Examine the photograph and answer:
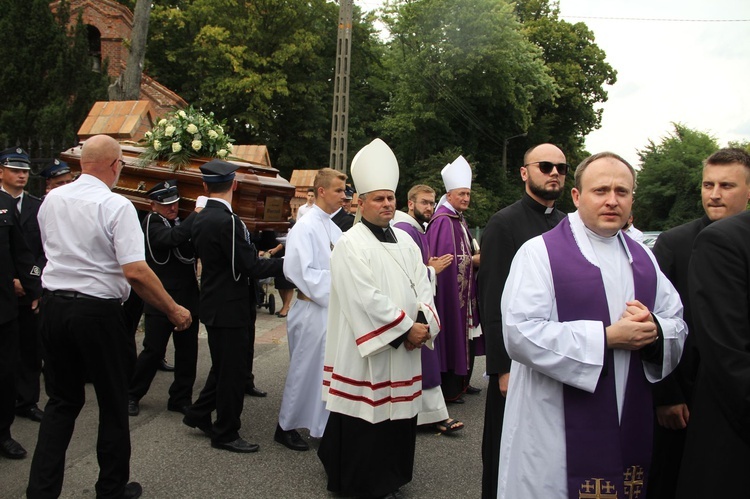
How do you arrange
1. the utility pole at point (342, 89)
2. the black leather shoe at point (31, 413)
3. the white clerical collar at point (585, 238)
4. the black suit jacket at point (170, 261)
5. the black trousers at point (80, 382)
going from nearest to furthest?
the white clerical collar at point (585, 238)
the black trousers at point (80, 382)
the black leather shoe at point (31, 413)
the black suit jacket at point (170, 261)
the utility pole at point (342, 89)

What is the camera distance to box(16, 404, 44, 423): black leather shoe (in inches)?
207

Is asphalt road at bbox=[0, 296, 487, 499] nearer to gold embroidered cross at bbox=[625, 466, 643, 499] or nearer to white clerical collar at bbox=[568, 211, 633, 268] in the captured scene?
gold embroidered cross at bbox=[625, 466, 643, 499]

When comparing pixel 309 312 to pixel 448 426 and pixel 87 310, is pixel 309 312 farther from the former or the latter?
pixel 87 310

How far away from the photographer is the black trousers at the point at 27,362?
5309mm

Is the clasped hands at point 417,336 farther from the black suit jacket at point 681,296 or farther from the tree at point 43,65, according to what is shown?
the tree at point 43,65

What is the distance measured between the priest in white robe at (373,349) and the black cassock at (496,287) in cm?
52

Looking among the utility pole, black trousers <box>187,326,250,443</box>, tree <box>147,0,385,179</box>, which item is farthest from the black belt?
tree <box>147,0,385,179</box>

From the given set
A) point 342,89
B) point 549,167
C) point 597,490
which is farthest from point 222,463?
point 342,89

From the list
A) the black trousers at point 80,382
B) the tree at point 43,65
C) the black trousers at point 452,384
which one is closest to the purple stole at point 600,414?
the black trousers at point 80,382

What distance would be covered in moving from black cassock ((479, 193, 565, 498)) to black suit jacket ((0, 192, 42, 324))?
10.7 feet

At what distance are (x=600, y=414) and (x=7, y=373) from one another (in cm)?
389

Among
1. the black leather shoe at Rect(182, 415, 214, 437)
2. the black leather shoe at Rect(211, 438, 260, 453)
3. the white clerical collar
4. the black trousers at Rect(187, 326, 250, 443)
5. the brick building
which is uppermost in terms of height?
the brick building

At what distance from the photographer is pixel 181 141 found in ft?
19.3

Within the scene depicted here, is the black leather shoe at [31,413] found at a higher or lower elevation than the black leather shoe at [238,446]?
lower
